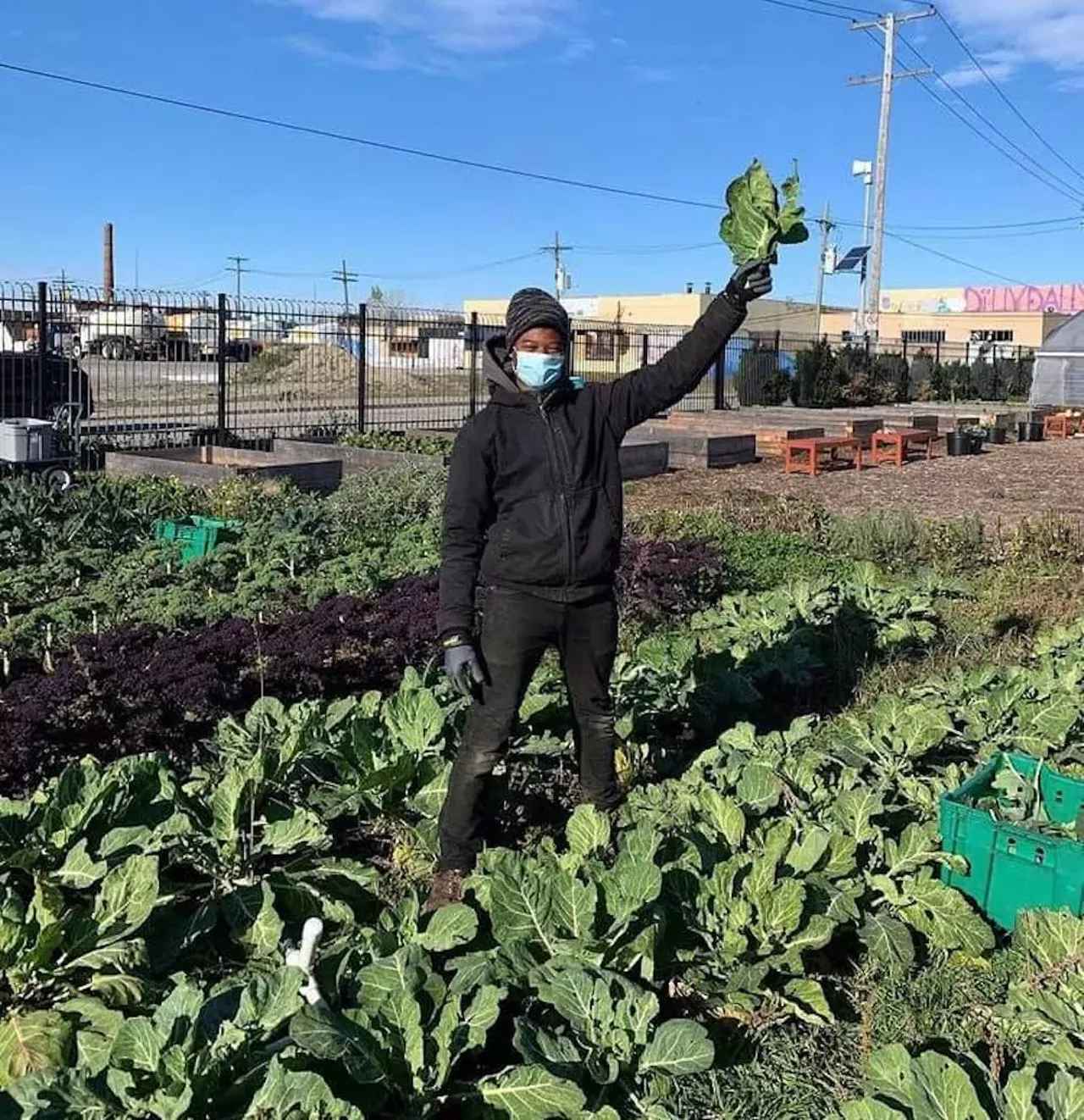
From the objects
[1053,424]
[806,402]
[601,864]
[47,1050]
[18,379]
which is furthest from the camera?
[806,402]

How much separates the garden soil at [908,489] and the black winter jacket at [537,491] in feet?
25.7

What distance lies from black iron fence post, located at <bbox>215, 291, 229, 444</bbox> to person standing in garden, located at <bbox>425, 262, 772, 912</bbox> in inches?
498

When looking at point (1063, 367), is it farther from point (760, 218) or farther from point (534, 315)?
point (534, 315)

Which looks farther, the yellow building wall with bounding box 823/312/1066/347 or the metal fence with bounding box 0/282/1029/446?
the yellow building wall with bounding box 823/312/1066/347

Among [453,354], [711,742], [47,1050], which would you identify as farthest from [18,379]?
[453,354]

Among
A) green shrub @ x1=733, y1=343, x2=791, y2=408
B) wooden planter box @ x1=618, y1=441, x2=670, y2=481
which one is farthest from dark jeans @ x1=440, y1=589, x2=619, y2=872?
green shrub @ x1=733, y1=343, x2=791, y2=408

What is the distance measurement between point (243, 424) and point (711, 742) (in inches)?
642

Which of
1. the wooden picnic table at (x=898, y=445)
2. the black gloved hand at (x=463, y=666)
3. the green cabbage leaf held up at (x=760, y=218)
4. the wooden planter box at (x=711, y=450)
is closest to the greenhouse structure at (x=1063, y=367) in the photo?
the wooden picnic table at (x=898, y=445)

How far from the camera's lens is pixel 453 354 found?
32094mm

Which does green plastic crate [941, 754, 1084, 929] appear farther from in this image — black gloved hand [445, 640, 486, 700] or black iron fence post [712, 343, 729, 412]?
black iron fence post [712, 343, 729, 412]

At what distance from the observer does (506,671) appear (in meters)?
3.53

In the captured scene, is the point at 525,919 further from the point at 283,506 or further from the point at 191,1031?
the point at 283,506

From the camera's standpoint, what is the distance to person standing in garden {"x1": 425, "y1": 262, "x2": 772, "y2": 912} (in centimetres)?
343

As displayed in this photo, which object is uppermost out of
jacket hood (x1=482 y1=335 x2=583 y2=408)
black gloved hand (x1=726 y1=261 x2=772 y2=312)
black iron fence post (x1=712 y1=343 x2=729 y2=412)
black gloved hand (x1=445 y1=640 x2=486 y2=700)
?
black iron fence post (x1=712 y1=343 x2=729 y2=412)
